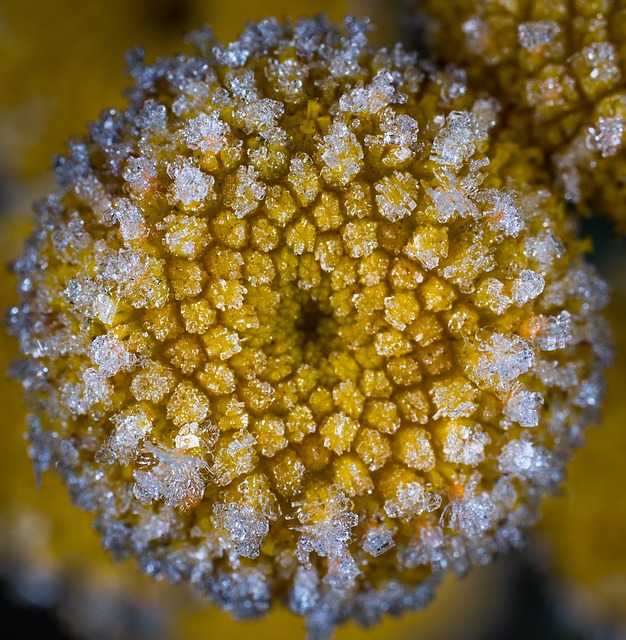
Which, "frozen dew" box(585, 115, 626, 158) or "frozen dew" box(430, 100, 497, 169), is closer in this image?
"frozen dew" box(430, 100, 497, 169)

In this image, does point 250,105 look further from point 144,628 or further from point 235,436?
point 144,628

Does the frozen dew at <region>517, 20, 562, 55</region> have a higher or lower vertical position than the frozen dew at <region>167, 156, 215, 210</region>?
lower

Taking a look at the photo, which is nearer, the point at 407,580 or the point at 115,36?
the point at 407,580

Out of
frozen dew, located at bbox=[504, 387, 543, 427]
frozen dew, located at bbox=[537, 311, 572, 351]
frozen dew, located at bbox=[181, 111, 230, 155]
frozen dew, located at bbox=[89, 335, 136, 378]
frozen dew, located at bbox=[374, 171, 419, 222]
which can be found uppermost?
frozen dew, located at bbox=[181, 111, 230, 155]

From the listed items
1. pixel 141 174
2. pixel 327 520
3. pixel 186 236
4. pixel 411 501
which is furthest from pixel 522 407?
pixel 141 174

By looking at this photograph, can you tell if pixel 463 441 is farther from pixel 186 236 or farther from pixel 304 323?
pixel 186 236

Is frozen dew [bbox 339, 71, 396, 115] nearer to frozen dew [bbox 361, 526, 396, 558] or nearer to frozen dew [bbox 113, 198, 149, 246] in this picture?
frozen dew [bbox 113, 198, 149, 246]

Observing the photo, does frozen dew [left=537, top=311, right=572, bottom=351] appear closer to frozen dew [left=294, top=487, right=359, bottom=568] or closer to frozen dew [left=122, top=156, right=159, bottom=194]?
frozen dew [left=294, top=487, right=359, bottom=568]

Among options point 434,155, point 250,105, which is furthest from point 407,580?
point 250,105

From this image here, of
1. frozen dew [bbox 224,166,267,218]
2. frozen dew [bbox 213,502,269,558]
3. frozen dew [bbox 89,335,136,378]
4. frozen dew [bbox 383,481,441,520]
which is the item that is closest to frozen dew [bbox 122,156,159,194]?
frozen dew [bbox 224,166,267,218]
